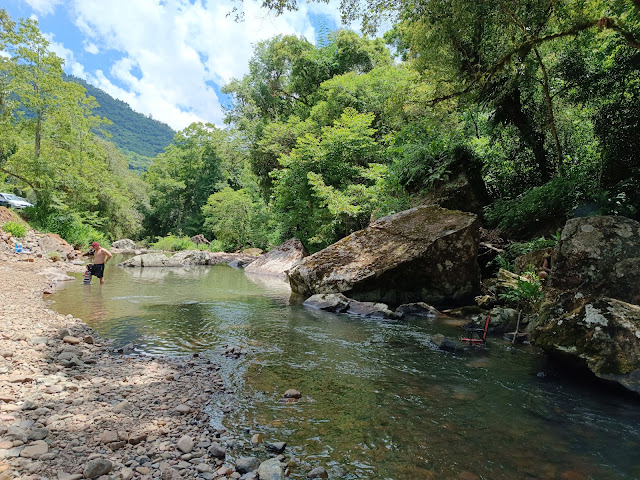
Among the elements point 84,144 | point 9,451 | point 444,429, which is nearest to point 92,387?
point 9,451

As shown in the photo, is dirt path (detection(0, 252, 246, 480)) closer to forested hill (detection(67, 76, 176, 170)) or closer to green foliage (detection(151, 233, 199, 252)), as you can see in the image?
green foliage (detection(151, 233, 199, 252))

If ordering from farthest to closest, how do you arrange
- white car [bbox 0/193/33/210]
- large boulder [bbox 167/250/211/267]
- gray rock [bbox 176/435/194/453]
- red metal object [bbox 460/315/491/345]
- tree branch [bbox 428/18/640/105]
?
large boulder [bbox 167/250/211/267], white car [bbox 0/193/33/210], tree branch [bbox 428/18/640/105], red metal object [bbox 460/315/491/345], gray rock [bbox 176/435/194/453]

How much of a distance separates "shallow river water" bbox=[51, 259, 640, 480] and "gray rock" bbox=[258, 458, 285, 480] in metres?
0.17

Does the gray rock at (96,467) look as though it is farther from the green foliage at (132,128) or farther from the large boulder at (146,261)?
the green foliage at (132,128)

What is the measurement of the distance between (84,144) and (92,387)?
28178 mm

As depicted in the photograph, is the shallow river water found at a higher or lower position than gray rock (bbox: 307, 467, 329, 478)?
higher

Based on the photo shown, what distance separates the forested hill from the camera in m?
161

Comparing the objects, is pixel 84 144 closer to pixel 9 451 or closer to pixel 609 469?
pixel 9 451

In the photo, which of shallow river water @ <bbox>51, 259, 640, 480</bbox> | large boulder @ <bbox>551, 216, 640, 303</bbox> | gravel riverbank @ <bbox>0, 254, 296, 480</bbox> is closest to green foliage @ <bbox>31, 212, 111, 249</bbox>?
shallow river water @ <bbox>51, 259, 640, 480</bbox>

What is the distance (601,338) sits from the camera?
518 centimetres

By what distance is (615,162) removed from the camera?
9742mm

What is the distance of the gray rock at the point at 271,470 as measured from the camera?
3.04 meters

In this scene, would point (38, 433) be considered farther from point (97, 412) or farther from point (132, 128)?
point (132, 128)

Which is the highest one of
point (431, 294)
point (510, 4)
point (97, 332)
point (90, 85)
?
point (90, 85)
